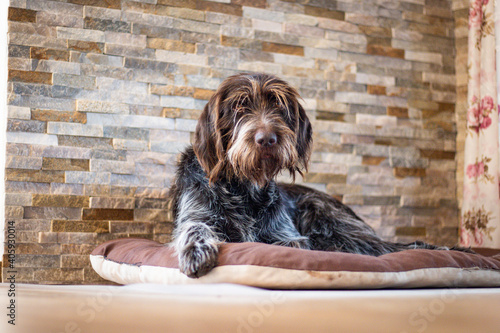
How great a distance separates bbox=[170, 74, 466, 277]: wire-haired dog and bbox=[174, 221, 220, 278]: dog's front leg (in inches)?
0.9

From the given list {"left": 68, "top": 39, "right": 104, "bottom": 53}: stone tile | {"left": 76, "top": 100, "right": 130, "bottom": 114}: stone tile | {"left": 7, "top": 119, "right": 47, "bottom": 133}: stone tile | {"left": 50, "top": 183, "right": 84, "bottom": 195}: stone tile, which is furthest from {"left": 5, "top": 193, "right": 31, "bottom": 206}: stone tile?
{"left": 68, "top": 39, "right": 104, "bottom": 53}: stone tile

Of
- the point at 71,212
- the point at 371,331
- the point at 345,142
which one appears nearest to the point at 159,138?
the point at 71,212

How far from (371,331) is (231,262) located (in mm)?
491

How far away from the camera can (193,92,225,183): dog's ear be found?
2.07 m

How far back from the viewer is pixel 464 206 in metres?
3.18

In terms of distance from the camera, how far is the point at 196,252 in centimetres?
162

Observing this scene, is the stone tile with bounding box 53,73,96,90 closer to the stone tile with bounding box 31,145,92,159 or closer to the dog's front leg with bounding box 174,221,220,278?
the stone tile with bounding box 31,145,92,159

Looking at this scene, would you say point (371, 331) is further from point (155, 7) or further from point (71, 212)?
point (155, 7)

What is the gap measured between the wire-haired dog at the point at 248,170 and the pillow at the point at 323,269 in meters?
0.19

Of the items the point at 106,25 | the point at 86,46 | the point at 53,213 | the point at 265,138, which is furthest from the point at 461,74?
the point at 53,213

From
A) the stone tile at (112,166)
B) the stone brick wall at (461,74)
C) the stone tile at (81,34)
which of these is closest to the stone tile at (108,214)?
the stone tile at (112,166)

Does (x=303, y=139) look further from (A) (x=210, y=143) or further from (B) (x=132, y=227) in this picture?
(B) (x=132, y=227)

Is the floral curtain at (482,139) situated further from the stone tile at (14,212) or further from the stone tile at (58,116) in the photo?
the stone tile at (14,212)

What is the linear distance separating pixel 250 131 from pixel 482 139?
72.7 inches
